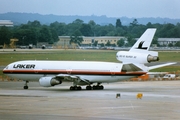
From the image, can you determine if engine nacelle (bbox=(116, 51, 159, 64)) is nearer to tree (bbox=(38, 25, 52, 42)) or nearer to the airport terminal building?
tree (bbox=(38, 25, 52, 42))

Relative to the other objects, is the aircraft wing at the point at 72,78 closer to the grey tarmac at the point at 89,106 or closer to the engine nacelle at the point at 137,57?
the grey tarmac at the point at 89,106

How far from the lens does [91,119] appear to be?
85.4 ft

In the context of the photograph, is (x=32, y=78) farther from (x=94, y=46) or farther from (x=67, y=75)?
(x=94, y=46)

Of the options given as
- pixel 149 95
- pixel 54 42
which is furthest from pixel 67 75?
pixel 54 42

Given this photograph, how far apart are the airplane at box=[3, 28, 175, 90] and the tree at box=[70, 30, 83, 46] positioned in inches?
1687

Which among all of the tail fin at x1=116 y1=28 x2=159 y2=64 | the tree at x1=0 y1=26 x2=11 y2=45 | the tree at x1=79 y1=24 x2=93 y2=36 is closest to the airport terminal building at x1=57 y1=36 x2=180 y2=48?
the tree at x1=79 y1=24 x2=93 y2=36

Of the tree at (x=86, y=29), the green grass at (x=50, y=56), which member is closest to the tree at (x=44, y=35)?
the green grass at (x=50, y=56)

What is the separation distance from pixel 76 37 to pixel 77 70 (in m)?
48.2

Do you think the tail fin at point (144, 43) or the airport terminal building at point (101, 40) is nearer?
the tail fin at point (144, 43)

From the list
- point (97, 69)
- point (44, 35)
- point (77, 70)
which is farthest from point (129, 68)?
point (44, 35)

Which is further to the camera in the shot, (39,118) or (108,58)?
(108,58)

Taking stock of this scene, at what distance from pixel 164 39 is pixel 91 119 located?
58.3m

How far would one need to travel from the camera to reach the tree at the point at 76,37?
90.3 metres

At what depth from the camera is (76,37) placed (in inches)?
3696
